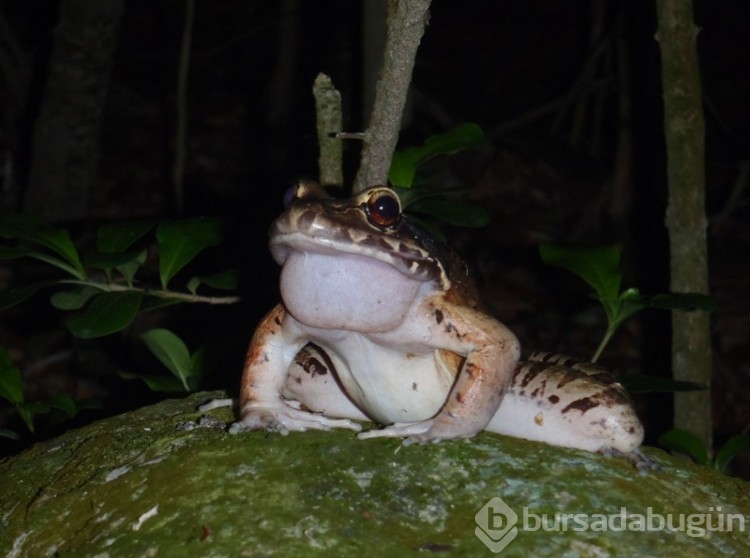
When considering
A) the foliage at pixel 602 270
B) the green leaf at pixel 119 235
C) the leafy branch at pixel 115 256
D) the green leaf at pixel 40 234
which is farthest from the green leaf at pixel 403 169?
the green leaf at pixel 40 234

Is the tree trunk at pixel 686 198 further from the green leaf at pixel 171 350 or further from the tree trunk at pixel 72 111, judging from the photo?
the tree trunk at pixel 72 111

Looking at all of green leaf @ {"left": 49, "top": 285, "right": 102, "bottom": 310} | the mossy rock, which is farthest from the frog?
green leaf @ {"left": 49, "top": 285, "right": 102, "bottom": 310}

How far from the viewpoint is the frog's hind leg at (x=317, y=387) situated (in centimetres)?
371

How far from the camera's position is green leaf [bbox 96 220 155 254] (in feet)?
13.5

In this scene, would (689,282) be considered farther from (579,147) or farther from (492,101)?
(492,101)

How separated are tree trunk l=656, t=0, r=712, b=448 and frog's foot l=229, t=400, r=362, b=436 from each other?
7.74 feet

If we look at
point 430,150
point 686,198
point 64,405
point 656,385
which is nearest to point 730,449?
point 656,385

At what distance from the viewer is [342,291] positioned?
124 inches

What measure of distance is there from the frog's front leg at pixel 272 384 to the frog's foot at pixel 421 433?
16cm

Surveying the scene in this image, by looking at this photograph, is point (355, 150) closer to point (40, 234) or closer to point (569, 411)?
point (40, 234)

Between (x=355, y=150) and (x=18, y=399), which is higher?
(x=355, y=150)

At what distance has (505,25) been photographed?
17.3 meters

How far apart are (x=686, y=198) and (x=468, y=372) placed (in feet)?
7.33

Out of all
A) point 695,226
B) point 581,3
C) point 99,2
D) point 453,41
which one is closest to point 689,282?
point 695,226
